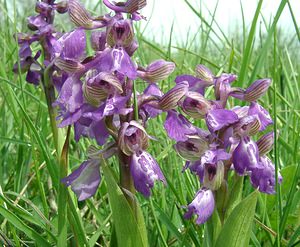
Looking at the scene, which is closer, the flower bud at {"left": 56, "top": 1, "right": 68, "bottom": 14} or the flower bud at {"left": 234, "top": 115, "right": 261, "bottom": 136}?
the flower bud at {"left": 234, "top": 115, "right": 261, "bottom": 136}

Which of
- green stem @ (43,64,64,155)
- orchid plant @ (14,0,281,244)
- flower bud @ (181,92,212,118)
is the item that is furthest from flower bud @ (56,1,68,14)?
flower bud @ (181,92,212,118)

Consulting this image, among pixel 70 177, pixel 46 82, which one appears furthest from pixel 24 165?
pixel 70 177

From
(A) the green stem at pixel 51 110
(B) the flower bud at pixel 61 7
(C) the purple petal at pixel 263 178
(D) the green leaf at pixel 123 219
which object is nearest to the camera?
(D) the green leaf at pixel 123 219

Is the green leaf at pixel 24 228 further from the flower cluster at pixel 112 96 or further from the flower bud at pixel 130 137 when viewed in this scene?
the flower bud at pixel 130 137

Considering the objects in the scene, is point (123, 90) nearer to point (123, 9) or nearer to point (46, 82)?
point (123, 9)

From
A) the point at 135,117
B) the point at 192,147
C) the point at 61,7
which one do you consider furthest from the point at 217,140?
the point at 61,7

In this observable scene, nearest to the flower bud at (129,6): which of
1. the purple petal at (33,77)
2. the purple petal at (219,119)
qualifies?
the purple petal at (219,119)

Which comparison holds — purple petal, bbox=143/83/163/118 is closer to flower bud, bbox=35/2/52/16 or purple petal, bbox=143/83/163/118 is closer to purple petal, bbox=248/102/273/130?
purple petal, bbox=248/102/273/130
